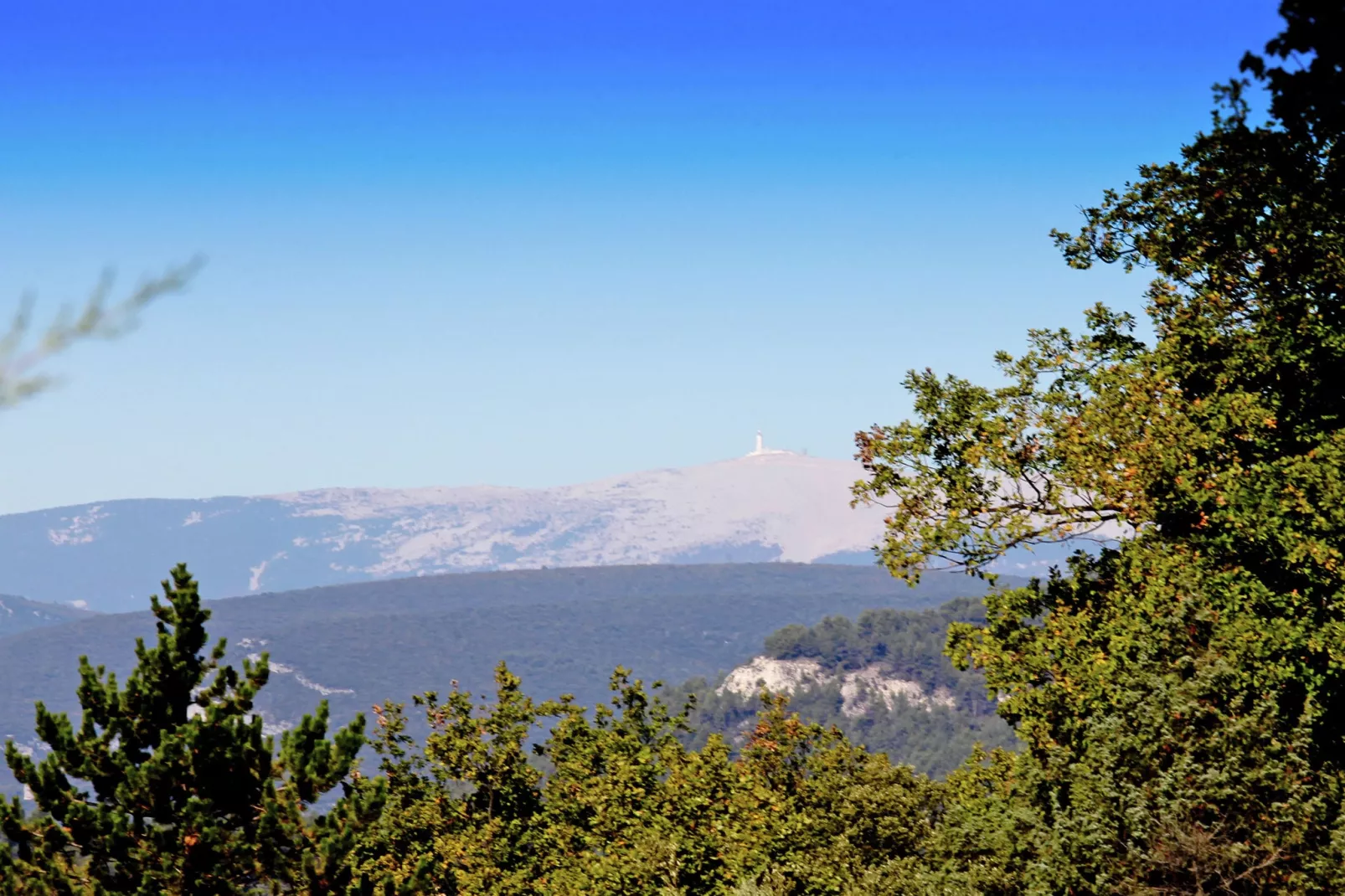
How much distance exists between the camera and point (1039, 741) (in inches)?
1192

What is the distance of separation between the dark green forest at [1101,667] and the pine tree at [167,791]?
66 mm

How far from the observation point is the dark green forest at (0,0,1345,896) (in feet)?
77.9

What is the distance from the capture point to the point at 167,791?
2773 cm

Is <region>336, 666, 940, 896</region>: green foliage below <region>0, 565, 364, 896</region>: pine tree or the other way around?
below

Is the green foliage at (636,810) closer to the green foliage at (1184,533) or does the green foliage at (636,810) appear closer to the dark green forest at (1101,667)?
the dark green forest at (1101,667)

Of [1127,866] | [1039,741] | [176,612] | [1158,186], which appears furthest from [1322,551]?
[176,612]

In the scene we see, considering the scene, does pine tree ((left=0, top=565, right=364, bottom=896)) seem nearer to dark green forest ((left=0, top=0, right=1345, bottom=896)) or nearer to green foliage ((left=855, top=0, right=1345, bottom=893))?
dark green forest ((left=0, top=0, right=1345, bottom=896))

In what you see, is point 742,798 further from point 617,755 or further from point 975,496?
point 975,496

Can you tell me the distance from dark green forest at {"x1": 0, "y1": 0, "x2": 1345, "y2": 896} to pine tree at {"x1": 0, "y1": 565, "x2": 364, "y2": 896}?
0.07 m

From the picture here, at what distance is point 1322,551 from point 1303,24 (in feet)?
52.7

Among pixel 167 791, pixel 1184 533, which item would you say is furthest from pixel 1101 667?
pixel 167 791

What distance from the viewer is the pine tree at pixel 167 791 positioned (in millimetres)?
26906

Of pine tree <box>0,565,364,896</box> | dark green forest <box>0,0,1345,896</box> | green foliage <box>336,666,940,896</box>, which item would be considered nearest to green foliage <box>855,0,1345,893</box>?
dark green forest <box>0,0,1345,896</box>

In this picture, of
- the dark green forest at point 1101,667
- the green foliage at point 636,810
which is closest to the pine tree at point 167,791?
the dark green forest at point 1101,667
